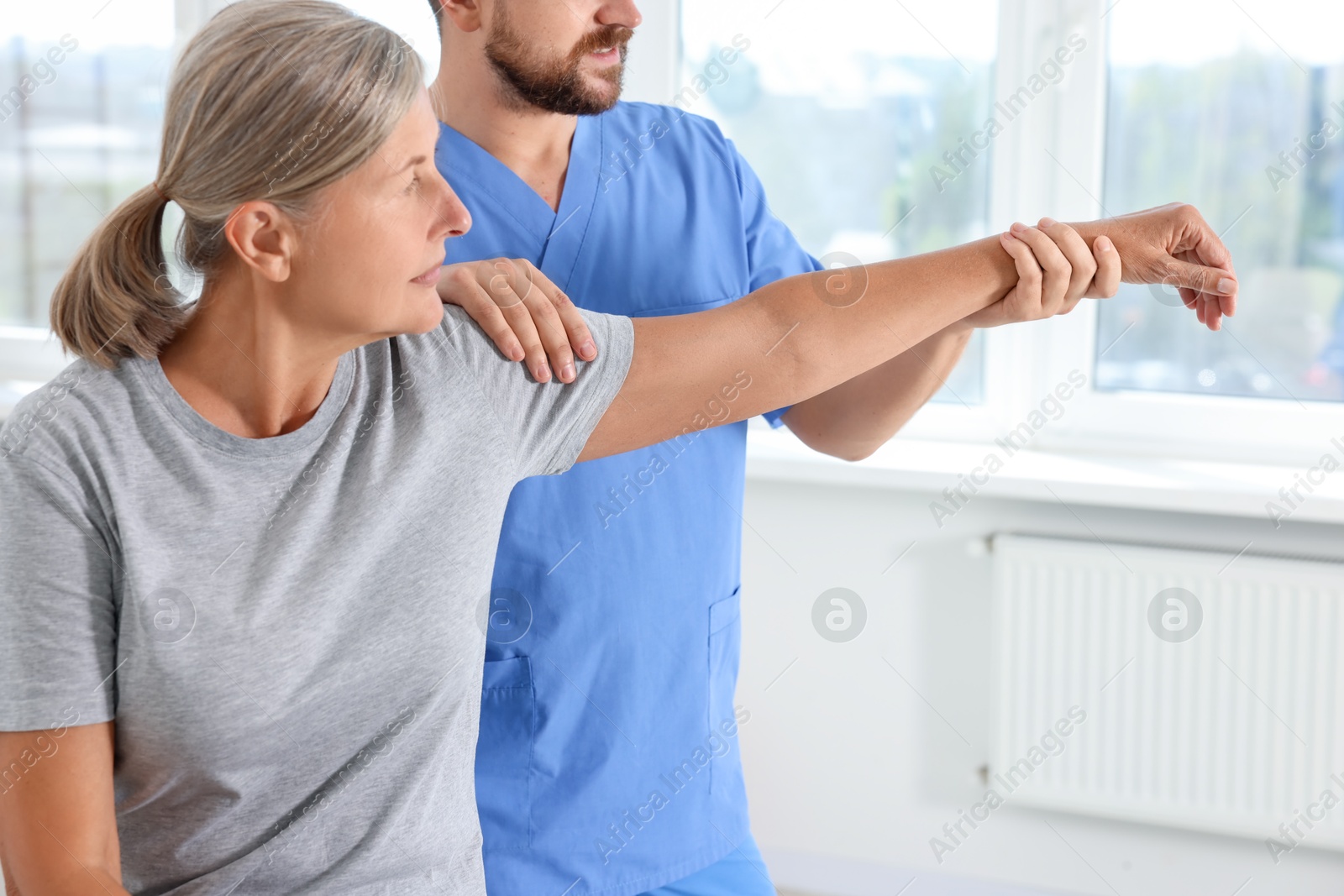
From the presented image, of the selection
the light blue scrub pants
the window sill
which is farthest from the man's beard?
the window sill

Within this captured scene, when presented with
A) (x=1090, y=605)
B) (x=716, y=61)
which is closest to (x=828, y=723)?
(x=1090, y=605)

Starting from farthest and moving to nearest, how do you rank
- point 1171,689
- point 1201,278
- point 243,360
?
point 1171,689
point 1201,278
point 243,360

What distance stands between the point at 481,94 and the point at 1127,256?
2.06ft

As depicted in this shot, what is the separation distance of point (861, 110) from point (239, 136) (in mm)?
1563

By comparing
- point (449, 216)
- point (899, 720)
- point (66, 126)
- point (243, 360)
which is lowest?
point (899, 720)

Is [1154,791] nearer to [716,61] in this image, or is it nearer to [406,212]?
[716,61]

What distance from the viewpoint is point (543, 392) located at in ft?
3.02

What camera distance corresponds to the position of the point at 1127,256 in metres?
1.04

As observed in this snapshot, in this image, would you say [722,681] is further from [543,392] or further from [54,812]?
[54,812]

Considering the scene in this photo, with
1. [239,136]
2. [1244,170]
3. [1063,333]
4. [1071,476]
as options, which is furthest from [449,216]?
[1244,170]

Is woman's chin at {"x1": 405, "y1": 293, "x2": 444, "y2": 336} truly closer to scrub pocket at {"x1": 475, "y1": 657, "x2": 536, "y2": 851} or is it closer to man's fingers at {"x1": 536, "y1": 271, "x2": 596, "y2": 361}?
man's fingers at {"x1": 536, "y1": 271, "x2": 596, "y2": 361}

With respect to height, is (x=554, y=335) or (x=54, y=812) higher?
(x=554, y=335)

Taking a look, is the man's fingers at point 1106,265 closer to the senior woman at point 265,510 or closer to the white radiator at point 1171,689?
the senior woman at point 265,510

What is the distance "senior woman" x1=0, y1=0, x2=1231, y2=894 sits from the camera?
0.72 metres
